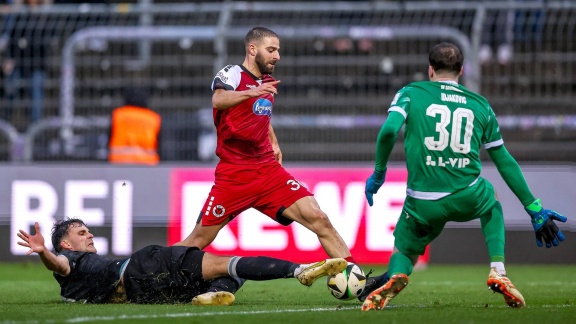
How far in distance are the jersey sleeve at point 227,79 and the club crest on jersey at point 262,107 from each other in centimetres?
22

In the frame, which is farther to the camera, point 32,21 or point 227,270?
point 32,21

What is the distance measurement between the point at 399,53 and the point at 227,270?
6761 mm

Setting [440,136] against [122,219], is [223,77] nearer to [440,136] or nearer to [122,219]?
[440,136]

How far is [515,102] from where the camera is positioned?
13344mm

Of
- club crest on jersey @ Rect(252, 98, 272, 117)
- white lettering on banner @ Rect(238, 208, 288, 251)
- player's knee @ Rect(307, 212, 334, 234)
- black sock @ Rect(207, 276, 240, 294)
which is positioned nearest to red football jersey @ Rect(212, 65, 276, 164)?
club crest on jersey @ Rect(252, 98, 272, 117)

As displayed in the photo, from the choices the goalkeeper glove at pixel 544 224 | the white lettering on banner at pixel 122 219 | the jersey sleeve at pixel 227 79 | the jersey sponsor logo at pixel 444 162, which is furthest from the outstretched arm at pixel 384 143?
the white lettering on banner at pixel 122 219

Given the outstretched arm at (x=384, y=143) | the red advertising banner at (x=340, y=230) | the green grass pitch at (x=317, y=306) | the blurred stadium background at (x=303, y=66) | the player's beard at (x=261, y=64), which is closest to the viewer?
the green grass pitch at (x=317, y=306)

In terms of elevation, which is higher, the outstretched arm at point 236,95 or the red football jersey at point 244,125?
the outstretched arm at point 236,95

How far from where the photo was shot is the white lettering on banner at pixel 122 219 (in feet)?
43.4

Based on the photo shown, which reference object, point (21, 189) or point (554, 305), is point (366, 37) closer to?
point (21, 189)

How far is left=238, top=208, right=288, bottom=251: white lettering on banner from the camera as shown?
13008 mm

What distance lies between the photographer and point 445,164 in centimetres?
720

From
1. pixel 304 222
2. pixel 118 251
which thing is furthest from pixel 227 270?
pixel 118 251

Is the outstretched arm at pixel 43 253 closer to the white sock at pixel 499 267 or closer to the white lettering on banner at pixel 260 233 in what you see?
the white sock at pixel 499 267
